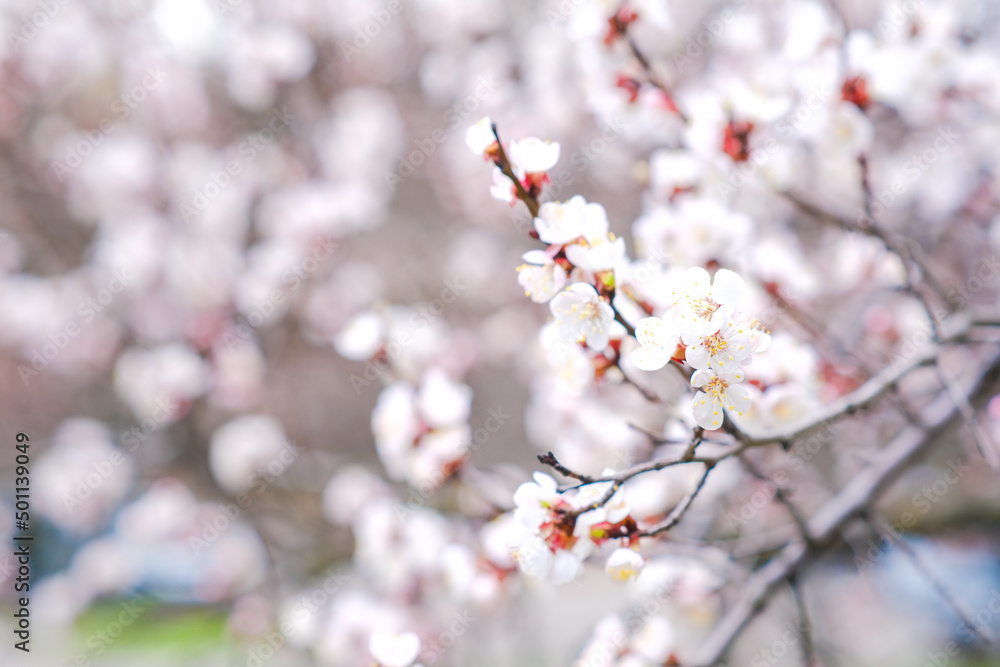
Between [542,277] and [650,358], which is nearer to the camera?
[650,358]

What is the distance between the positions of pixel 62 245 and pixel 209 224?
1.15m

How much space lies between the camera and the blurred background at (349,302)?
7.47 feet

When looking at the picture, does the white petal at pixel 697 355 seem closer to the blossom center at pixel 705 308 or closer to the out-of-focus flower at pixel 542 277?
the blossom center at pixel 705 308

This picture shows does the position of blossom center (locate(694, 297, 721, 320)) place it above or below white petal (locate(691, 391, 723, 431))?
above

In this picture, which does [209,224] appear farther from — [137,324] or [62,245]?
[62,245]

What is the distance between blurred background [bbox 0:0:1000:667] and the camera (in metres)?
2.28

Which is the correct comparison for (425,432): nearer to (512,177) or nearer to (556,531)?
(556,531)

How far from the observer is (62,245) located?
13.3ft

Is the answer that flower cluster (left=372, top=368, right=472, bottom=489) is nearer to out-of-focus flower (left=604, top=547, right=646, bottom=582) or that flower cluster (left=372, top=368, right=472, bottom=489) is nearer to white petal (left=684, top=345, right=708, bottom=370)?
out-of-focus flower (left=604, top=547, right=646, bottom=582)

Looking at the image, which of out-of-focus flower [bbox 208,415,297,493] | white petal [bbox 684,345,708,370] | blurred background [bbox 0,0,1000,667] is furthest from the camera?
out-of-focus flower [bbox 208,415,297,493]

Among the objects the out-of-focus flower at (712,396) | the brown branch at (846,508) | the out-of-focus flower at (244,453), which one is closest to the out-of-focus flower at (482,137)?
the out-of-focus flower at (712,396)

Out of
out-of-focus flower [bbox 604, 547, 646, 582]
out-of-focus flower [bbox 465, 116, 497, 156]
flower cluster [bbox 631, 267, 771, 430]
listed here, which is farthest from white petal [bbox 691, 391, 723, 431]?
out-of-focus flower [bbox 465, 116, 497, 156]

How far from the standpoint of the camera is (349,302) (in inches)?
150

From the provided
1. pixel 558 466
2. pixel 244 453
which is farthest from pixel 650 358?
pixel 244 453
